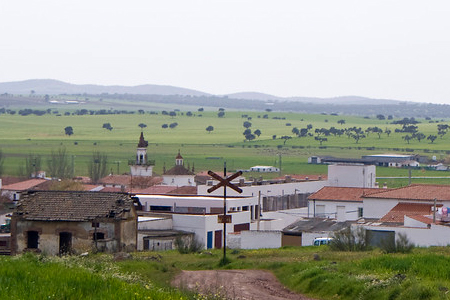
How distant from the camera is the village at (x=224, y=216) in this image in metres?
39.0

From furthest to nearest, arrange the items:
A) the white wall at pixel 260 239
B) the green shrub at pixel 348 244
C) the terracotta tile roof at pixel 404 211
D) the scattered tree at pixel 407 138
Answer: the scattered tree at pixel 407 138, the white wall at pixel 260 239, the terracotta tile roof at pixel 404 211, the green shrub at pixel 348 244

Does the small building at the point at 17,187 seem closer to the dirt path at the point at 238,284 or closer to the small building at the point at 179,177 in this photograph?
the small building at the point at 179,177

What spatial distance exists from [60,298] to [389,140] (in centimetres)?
17496

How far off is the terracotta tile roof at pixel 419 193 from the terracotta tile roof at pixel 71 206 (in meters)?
16.4

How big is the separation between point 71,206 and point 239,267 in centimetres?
1532

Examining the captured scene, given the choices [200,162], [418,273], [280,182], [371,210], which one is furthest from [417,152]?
[418,273]

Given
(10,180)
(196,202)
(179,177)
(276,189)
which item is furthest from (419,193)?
(10,180)

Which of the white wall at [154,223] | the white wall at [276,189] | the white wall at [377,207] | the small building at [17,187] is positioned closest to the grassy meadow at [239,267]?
the white wall at [154,223]

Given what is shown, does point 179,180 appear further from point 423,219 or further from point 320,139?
point 320,139

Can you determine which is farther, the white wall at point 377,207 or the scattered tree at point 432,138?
the scattered tree at point 432,138

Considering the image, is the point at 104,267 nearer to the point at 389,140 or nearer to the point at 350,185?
the point at 350,185

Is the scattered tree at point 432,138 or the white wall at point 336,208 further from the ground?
the white wall at point 336,208

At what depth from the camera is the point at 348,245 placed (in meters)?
30.6

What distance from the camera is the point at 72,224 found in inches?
1539
